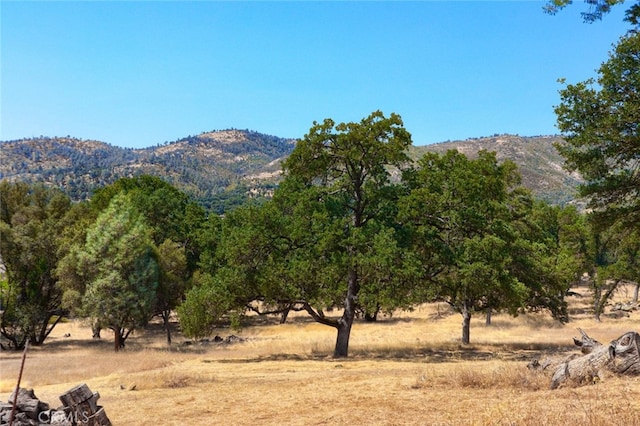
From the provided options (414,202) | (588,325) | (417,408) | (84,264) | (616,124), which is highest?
(616,124)

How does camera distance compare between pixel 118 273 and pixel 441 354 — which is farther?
pixel 118 273

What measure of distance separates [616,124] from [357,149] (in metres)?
12.1

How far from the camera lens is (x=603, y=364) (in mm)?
13164

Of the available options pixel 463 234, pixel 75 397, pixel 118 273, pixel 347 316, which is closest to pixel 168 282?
pixel 118 273

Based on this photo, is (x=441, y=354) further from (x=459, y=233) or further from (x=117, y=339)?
(x=117, y=339)

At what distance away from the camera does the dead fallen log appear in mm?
12812

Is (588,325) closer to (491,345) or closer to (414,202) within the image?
(491,345)

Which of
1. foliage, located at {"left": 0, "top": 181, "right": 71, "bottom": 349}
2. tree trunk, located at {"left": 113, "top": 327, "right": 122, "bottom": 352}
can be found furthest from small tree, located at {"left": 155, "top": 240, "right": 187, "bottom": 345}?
foliage, located at {"left": 0, "top": 181, "right": 71, "bottom": 349}

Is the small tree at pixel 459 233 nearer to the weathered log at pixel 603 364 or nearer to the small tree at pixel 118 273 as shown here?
the weathered log at pixel 603 364

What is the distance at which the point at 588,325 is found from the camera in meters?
47.9

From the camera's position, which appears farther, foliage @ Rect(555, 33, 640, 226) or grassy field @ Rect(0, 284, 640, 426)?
foliage @ Rect(555, 33, 640, 226)

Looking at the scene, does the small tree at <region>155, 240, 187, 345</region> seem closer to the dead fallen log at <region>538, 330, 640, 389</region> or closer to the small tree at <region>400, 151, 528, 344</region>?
the small tree at <region>400, 151, 528, 344</region>

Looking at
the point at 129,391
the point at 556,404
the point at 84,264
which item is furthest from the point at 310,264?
the point at 84,264

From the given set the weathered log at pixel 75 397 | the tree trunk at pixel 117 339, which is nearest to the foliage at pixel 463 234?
the weathered log at pixel 75 397
